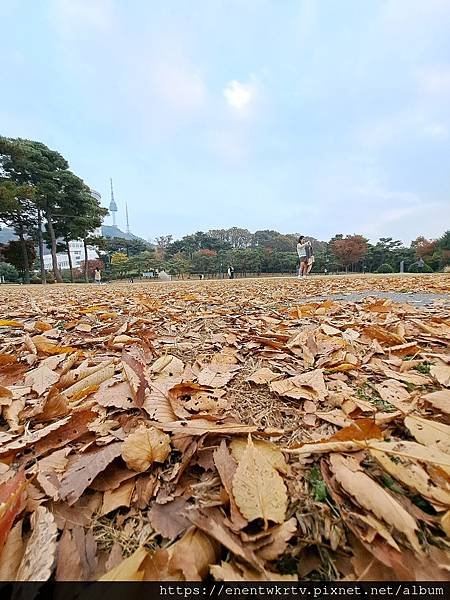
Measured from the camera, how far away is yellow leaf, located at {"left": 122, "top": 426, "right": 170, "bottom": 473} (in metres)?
0.51

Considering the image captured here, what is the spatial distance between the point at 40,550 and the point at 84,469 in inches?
4.9

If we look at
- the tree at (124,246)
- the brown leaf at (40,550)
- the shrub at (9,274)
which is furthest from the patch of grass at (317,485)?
the tree at (124,246)

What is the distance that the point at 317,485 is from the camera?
46cm

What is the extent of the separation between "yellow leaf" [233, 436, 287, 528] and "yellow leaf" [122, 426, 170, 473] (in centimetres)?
14

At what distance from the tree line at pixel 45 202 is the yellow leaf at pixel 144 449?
62.4 ft

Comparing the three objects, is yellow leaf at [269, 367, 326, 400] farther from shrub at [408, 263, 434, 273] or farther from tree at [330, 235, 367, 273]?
tree at [330, 235, 367, 273]

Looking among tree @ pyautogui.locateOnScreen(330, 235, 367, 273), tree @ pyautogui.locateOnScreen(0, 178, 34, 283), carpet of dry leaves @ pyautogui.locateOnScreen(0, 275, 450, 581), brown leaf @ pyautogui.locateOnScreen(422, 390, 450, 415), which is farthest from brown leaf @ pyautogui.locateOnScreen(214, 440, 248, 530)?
tree @ pyautogui.locateOnScreen(330, 235, 367, 273)

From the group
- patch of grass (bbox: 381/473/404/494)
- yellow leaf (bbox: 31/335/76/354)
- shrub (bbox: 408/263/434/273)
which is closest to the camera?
patch of grass (bbox: 381/473/404/494)

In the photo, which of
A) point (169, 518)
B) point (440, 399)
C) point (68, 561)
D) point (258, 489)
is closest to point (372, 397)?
point (440, 399)

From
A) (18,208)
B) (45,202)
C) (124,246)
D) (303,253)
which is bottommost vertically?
(303,253)

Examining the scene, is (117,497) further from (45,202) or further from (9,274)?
(9,274)

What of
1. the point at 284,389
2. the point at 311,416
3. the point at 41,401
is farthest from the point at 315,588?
the point at 41,401

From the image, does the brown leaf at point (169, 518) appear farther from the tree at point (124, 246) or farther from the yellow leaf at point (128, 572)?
the tree at point (124, 246)

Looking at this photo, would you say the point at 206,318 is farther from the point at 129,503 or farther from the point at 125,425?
the point at 129,503
